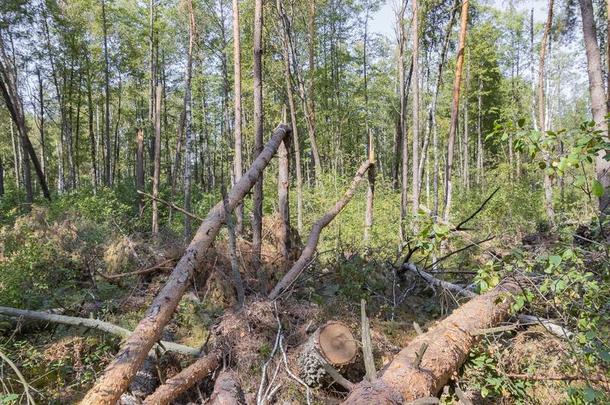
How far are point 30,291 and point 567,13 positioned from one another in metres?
17.1

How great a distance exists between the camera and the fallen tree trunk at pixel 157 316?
2828 mm

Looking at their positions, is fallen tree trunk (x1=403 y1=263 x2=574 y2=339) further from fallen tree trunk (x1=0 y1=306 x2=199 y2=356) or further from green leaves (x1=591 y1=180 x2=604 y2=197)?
fallen tree trunk (x1=0 y1=306 x2=199 y2=356)

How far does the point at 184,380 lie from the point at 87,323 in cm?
190

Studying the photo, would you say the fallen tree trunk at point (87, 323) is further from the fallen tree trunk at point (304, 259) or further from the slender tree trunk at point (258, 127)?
the slender tree trunk at point (258, 127)

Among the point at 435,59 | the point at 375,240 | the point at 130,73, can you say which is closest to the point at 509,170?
the point at 435,59

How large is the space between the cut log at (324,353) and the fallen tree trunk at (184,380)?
96 centimetres

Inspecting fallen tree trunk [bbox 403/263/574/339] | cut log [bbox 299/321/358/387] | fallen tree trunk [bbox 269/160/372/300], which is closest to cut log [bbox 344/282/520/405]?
fallen tree trunk [bbox 403/263/574/339]

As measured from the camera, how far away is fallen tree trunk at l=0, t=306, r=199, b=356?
4.39 metres

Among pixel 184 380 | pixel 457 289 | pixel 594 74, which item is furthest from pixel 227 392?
pixel 594 74

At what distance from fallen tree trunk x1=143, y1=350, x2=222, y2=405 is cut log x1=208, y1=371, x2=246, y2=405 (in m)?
→ 0.19

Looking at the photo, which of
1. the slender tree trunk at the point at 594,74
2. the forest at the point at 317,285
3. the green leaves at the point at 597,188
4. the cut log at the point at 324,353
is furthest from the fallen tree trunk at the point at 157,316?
the slender tree trunk at the point at 594,74

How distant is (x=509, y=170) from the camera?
14.4 meters

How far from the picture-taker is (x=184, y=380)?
3.56 m

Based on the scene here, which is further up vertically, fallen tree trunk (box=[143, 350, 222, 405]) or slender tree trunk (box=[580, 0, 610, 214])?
slender tree trunk (box=[580, 0, 610, 214])
